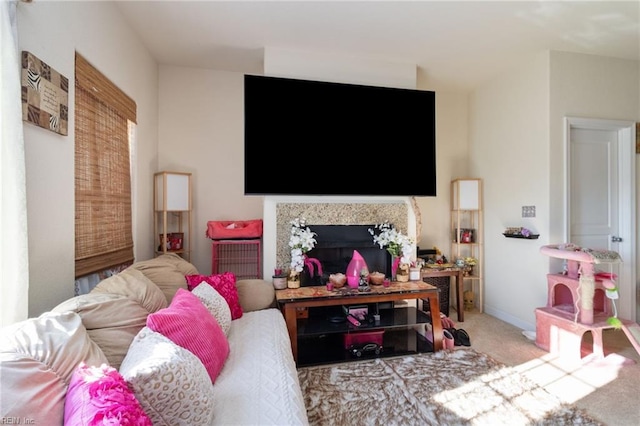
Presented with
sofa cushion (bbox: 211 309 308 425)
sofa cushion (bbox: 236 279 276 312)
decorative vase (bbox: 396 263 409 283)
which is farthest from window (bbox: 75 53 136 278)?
decorative vase (bbox: 396 263 409 283)

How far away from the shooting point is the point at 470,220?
3.87 meters

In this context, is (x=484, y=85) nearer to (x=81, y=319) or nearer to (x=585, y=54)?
(x=585, y=54)

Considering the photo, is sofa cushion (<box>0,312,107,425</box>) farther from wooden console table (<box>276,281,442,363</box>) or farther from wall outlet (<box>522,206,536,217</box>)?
wall outlet (<box>522,206,536,217</box>)

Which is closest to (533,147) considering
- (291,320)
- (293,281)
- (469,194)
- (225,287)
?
(469,194)

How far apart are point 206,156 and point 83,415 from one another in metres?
2.89

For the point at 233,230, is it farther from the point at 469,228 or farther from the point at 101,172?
the point at 469,228

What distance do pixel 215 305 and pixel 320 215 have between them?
1438mm

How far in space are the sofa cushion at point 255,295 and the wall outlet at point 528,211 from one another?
106 inches

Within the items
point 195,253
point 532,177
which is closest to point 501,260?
point 532,177

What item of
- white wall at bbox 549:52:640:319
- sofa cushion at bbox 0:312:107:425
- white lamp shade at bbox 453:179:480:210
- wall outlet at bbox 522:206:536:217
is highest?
white wall at bbox 549:52:640:319

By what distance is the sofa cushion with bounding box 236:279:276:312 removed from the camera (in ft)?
7.93

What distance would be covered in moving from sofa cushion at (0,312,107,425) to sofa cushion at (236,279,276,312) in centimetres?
139

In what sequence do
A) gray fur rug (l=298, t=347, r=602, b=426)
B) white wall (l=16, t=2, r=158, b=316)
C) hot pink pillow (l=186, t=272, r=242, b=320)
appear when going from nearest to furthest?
white wall (l=16, t=2, r=158, b=316) < gray fur rug (l=298, t=347, r=602, b=426) < hot pink pillow (l=186, t=272, r=242, b=320)

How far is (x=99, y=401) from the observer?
2.51 ft
